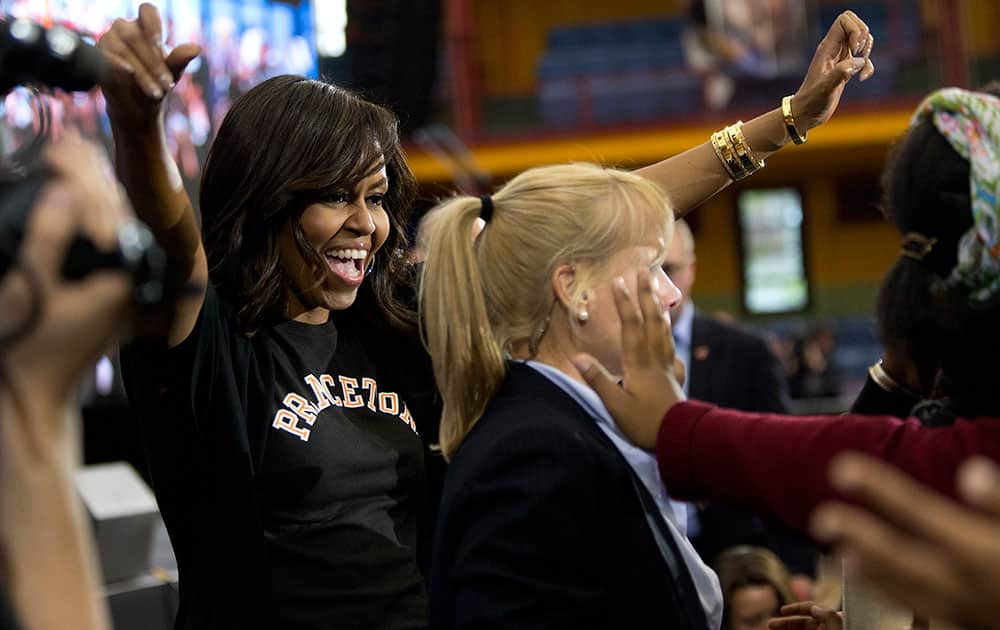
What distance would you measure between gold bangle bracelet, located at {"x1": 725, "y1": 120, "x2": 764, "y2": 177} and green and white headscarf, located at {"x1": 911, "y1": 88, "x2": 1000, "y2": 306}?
768 mm

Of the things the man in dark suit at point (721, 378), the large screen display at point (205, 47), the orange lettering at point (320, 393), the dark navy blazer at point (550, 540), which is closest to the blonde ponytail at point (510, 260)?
the dark navy blazer at point (550, 540)

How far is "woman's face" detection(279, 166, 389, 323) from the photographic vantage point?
196cm

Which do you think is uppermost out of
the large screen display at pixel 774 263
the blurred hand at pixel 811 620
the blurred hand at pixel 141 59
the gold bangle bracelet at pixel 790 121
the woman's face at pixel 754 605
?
the blurred hand at pixel 141 59

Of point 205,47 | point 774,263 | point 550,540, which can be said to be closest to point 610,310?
point 550,540

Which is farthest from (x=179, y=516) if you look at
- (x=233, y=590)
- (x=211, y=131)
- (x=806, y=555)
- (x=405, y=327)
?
(x=211, y=131)

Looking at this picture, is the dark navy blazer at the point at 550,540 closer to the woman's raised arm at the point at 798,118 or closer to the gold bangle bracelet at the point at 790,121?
the woman's raised arm at the point at 798,118

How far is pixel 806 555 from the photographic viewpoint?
4941 mm

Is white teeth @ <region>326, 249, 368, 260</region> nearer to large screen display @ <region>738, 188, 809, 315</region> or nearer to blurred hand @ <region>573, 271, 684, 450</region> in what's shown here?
blurred hand @ <region>573, 271, 684, 450</region>

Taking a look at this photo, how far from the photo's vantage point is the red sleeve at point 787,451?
3.95 feet

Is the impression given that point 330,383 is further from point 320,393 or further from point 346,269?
point 346,269

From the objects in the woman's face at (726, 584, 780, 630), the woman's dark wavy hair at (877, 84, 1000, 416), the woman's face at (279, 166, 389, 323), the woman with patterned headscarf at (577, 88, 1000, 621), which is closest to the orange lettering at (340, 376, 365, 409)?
the woman's face at (279, 166, 389, 323)

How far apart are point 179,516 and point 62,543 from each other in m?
0.84

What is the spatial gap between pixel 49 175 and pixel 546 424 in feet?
2.12

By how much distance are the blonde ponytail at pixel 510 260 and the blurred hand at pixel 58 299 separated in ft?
2.21
